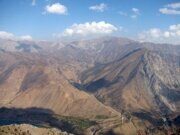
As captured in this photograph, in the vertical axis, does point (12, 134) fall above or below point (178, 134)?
below

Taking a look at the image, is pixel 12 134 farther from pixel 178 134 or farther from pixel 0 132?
pixel 178 134

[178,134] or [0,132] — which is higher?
[178,134]

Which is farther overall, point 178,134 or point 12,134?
point 12,134

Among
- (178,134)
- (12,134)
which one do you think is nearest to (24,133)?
(12,134)

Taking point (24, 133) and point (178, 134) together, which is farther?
point (24, 133)

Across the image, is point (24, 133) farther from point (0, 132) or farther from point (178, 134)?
point (178, 134)

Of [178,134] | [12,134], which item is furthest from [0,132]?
[178,134]
